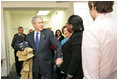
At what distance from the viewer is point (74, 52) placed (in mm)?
1484

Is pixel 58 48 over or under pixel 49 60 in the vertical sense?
over

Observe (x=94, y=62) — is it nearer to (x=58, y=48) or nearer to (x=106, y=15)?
(x=106, y=15)

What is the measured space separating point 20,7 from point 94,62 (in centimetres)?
396

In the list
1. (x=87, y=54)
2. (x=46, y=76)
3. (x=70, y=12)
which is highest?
(x=70, y=12)

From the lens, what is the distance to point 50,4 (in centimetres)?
469

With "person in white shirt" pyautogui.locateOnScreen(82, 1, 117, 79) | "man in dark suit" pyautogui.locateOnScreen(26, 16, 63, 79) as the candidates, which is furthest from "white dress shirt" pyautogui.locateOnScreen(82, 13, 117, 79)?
"man in dark suit" pyautogui.locateOnScreen(26, 16, 63, 79)

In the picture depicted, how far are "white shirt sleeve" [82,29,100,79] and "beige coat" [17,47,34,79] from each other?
1.19m

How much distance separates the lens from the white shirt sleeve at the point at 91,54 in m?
0.98

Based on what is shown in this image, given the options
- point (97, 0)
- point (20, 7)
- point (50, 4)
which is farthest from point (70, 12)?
point (97, 0)

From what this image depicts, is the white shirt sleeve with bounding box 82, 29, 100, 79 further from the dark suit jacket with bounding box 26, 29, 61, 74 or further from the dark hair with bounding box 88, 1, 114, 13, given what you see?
the dark suit jacket with bounding box 26, 29, 61, 74

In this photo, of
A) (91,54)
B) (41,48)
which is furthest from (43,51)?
(91,54)

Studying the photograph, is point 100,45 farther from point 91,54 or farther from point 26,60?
point 26,60

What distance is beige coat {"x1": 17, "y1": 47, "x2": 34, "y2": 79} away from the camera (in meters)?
2.09

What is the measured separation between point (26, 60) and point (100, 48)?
1.38 meters
